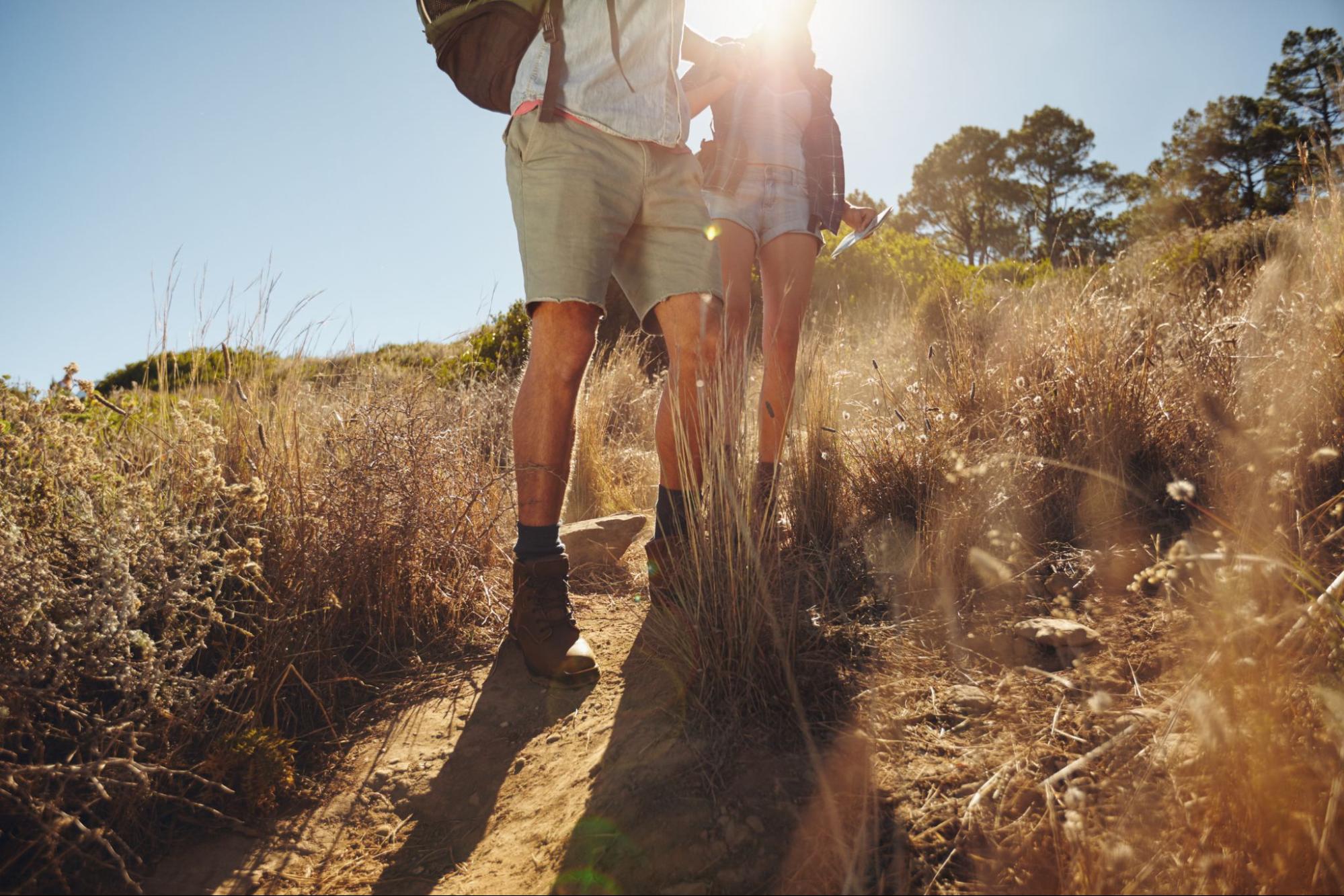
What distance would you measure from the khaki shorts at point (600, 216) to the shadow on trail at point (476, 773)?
0.97 metres

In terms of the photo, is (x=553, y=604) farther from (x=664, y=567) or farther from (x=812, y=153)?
(x=812, y=153)

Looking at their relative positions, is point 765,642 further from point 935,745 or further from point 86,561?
point 86,561

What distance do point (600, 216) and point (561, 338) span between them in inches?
12.9

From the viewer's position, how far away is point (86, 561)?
4.62 ft

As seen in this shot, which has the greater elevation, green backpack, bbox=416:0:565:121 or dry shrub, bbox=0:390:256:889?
green backpack, bbox=416:0:565:121

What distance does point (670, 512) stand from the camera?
1950 millimetres

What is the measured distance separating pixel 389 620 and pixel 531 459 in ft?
2.05

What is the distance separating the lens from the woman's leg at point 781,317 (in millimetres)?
2316

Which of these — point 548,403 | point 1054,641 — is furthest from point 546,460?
point 1054,641

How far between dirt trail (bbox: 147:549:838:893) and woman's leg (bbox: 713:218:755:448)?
61cm

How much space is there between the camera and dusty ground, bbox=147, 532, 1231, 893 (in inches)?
40.1

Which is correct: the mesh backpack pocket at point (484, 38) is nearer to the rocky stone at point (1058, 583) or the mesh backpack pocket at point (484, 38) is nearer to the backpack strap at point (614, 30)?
the backpack strap at point (614, 30)

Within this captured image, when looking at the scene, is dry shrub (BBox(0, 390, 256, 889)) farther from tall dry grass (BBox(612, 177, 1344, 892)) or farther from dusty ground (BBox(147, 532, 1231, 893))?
tall dry grass (BBox(612, 177, 1344, 892))

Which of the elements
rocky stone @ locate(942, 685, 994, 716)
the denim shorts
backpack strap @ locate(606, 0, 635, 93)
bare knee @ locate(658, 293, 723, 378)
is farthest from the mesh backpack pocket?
rocky stone @ locate(942, 685, 994, 716)
